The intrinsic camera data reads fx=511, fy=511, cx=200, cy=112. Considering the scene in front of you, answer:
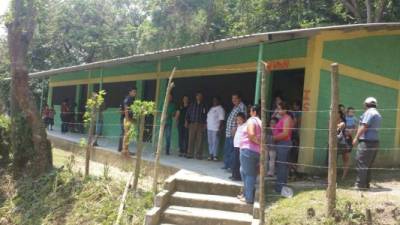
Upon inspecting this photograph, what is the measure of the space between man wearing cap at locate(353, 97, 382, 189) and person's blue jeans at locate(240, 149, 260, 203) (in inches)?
69.7

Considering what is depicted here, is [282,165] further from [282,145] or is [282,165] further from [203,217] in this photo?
[203,217]

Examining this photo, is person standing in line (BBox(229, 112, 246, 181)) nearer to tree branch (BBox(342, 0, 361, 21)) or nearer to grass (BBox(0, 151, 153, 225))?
grass (BBox(0, 151, 153, 225))

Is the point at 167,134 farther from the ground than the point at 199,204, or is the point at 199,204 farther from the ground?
the point at 167,134

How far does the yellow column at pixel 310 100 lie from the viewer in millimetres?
9297

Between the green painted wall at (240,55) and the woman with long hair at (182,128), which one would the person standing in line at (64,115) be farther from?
the woman with long hair at (182,128)

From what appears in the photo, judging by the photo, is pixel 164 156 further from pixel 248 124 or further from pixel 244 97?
pixel 248 124

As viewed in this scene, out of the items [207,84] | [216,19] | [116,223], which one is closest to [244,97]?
[207,84]

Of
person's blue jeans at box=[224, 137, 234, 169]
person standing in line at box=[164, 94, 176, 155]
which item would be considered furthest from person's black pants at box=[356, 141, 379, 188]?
person standing in line at box=[164, 94, 176, 155]

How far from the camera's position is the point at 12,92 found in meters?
11.0

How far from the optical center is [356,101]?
10.3 meters

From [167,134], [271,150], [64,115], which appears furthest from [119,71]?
[271,150]

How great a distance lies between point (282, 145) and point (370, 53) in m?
3.74

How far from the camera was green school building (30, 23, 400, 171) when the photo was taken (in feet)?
30.6

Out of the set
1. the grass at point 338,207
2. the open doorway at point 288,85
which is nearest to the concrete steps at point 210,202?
the grass at point 338,207
